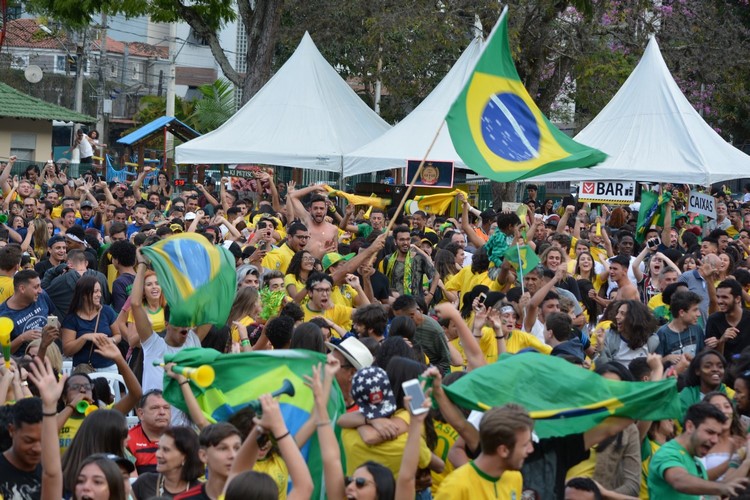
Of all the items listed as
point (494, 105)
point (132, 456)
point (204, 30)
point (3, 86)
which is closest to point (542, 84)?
point (204, 30)

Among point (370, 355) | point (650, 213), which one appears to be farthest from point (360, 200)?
point (370, 355)

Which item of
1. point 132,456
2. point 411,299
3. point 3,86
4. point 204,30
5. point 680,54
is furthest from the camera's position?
point 3,86

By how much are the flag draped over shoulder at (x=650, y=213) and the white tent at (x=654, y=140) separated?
194 cm

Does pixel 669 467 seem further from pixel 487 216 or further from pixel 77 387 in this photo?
pixel 487 216

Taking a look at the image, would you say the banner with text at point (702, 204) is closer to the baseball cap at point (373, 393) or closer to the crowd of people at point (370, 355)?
the crowd of people at point (370, 355)

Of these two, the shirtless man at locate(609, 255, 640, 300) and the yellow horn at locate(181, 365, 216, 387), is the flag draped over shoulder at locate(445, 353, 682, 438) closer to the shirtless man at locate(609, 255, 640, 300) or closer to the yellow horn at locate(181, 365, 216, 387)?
the yellow horn at locate(181, 365, 216, 387)

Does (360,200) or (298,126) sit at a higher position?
(298,126)

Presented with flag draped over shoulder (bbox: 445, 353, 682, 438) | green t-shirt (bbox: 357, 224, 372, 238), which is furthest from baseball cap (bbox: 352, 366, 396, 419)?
green t-shirt (bbox: 357, 224, 372, 238)

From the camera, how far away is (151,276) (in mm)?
8734

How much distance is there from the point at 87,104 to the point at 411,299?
45.8m

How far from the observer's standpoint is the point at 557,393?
575cm

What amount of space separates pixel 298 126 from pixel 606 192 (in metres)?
5.06

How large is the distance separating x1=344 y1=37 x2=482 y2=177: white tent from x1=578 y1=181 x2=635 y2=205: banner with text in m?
2.09

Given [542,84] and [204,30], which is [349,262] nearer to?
[204,30]
